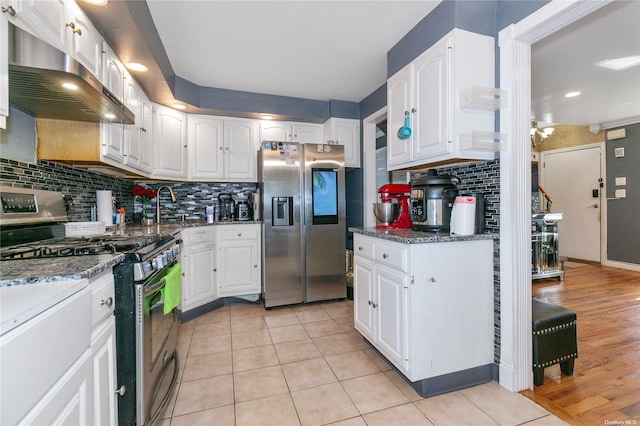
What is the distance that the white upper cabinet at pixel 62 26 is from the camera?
1138 mm

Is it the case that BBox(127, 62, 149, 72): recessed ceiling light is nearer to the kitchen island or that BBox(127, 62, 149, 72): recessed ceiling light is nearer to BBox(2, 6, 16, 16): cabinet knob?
BBox(2, 6, 16, 16): cabinet knob

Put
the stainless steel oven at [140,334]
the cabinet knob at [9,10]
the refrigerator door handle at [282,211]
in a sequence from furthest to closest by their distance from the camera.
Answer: the refrigerator door handle at [282,211] < the stainless steel oven at [140,334] < the cabinet knob at [9,10]

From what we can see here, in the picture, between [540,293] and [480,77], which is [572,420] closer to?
[480,77]

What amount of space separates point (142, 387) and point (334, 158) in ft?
8.84

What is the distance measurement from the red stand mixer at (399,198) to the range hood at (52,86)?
1.92 metres

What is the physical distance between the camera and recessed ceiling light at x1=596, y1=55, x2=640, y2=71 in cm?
277

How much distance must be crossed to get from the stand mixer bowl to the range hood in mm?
1922

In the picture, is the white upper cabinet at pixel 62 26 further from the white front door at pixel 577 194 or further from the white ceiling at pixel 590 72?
the white front door at pixel 577 194

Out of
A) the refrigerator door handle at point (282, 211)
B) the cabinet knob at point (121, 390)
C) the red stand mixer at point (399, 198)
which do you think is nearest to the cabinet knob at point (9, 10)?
the cabinet knob at point (121, 390)

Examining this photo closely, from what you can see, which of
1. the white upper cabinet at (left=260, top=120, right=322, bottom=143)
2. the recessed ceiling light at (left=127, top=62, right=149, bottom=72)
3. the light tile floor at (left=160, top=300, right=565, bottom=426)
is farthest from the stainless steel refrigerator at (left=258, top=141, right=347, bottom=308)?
the recessed ceiling light at (left=127, top=62, right=149, bottom=72)

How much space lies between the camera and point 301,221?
129 inches

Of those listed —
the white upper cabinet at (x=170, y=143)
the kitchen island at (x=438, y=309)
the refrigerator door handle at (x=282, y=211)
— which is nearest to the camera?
the kitchen island at (x=438, y=309)

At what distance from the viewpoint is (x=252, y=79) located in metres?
3.11

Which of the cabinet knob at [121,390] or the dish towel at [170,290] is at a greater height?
the dish towel at [170,290]
